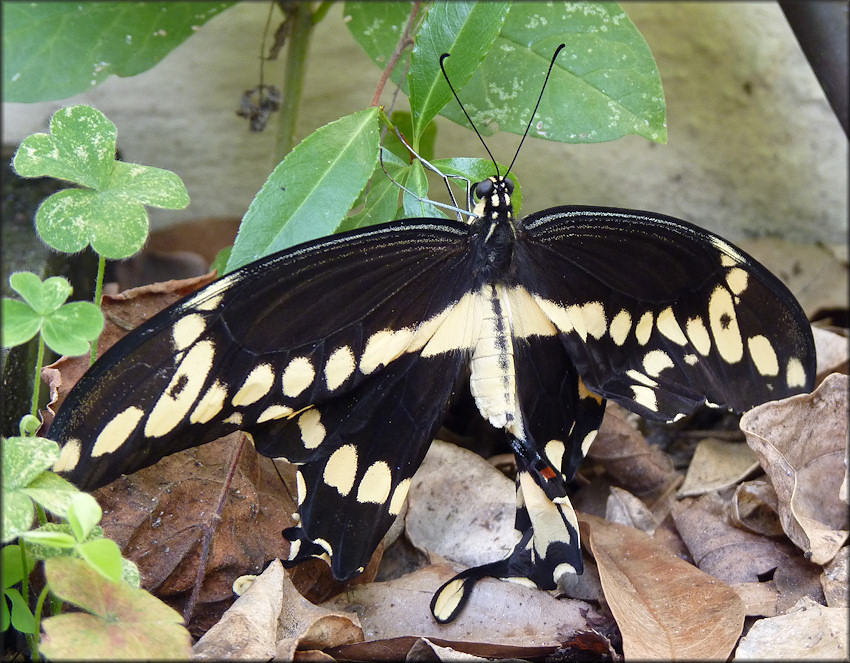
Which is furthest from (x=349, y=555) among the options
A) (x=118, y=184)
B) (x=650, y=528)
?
(x=118, y=184)

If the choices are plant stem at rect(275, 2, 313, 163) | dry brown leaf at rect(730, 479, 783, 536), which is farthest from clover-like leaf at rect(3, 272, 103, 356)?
dry brown leaf at rect(730, 479, 783, 536)

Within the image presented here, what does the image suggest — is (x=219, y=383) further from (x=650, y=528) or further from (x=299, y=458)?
(x=650, y=528)

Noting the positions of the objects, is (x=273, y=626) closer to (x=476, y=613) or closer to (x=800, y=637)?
(x=476, y=613)

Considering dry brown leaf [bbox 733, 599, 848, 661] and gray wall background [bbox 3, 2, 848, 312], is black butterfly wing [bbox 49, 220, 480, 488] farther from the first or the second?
gray wall background [bbox 3, 2, 848, 312]

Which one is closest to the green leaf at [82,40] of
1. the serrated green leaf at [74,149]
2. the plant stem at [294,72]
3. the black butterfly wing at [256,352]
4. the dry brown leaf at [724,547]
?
the plant stem at [294,72]

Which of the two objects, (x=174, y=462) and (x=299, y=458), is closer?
(x=299, y=458)

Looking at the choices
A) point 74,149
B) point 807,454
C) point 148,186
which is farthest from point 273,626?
point 807,454
